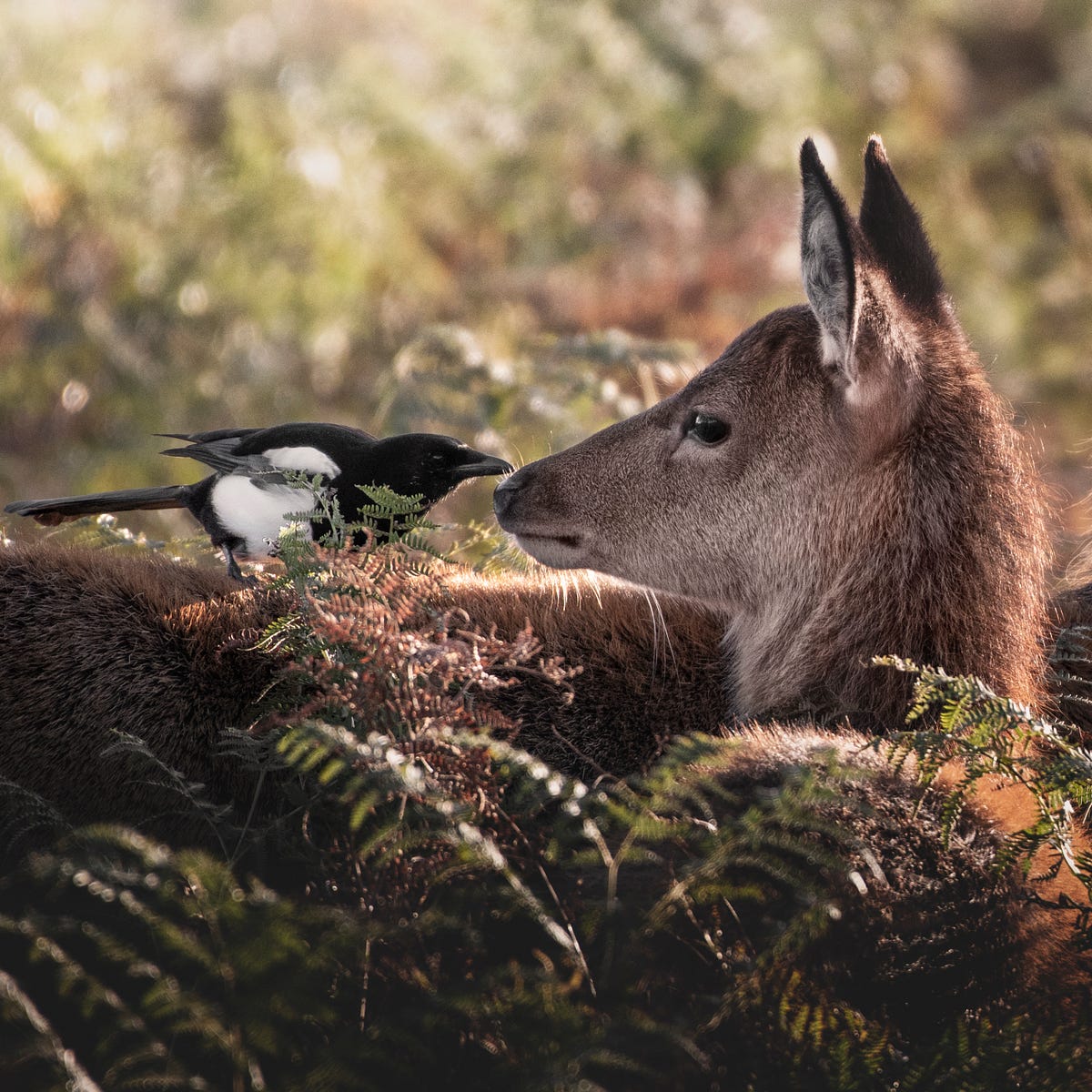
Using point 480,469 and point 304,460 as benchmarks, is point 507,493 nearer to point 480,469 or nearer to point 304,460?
point 480,469

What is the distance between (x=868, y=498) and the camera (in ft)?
8.99

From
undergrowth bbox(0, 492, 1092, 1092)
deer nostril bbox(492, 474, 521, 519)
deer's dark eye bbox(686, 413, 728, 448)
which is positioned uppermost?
deer's dark eye bbox(686, 413, 728, 448)

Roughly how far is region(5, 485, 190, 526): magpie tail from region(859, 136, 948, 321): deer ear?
6.13 ft

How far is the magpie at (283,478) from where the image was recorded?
10.2 ft

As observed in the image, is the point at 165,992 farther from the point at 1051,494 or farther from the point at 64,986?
the point at 1051,494

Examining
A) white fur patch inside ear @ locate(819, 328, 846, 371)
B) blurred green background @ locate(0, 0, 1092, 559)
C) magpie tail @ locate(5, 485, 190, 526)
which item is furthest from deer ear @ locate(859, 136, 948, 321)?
blurred green background @ locate(0, 0, 1092, 559)

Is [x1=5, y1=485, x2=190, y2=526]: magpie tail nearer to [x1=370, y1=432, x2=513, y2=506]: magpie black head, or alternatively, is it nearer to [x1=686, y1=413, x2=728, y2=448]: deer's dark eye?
[x1=370, y1=432, x2=513, y2=506]: magpie black head

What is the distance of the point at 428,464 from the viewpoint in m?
3.15

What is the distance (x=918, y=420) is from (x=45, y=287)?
734cm

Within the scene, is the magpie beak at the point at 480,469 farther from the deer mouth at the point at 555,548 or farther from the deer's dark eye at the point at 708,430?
the deer's dark eye at the point at 708,430

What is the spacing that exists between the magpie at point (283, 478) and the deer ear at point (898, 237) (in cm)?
105

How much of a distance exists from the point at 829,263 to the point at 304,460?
52.9 inches

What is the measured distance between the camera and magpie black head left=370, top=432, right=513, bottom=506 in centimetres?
310

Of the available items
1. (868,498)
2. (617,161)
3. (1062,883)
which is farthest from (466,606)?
(617,161)
